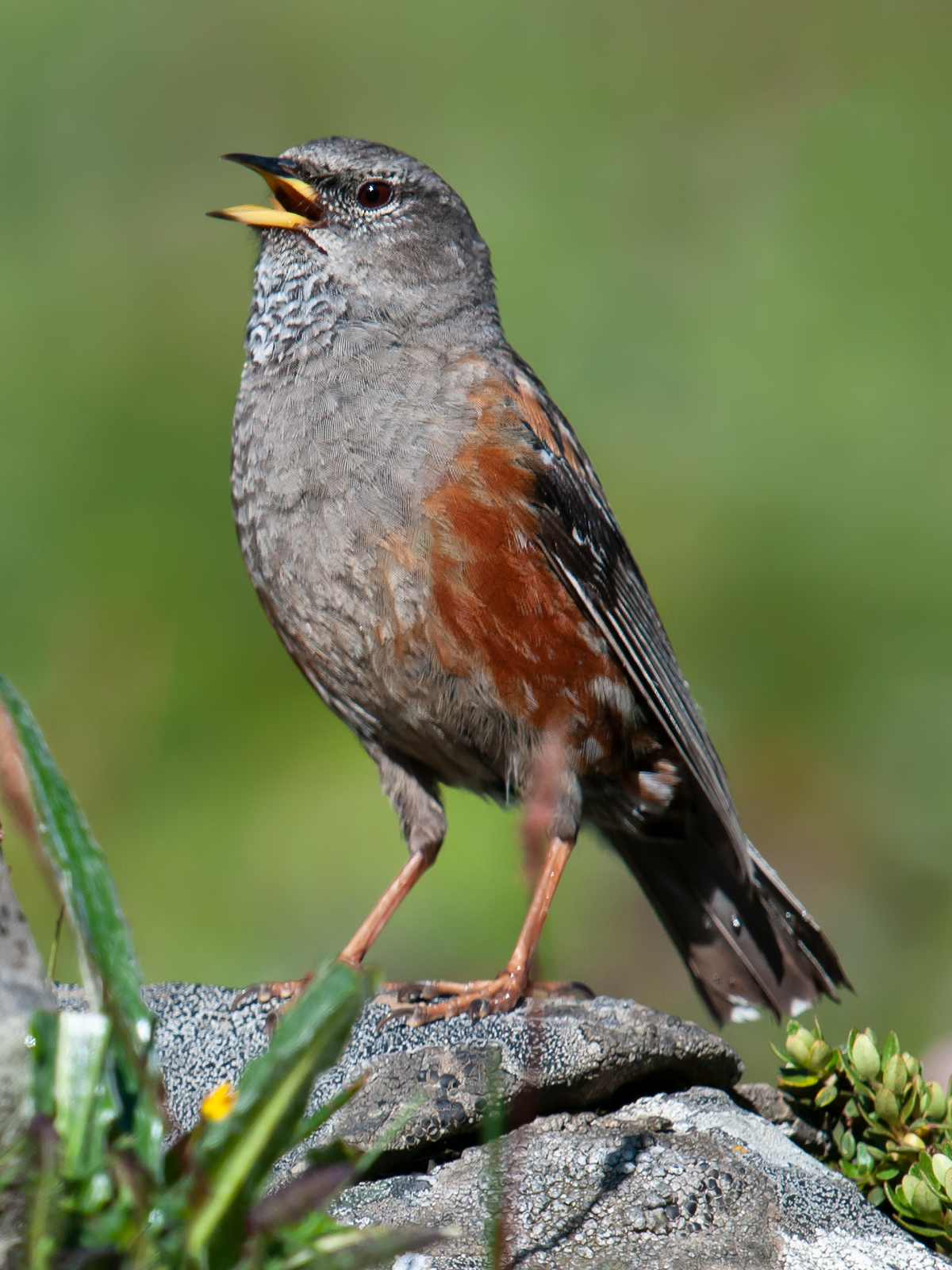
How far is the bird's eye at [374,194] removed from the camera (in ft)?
16.5

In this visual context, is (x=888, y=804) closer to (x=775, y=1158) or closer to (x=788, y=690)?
(x=788, y=690)

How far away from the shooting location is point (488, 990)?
14.1 feet

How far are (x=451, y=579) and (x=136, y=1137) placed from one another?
243 centimetres

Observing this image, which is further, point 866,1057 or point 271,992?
point 271,992

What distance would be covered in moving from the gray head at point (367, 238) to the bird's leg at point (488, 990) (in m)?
1.88

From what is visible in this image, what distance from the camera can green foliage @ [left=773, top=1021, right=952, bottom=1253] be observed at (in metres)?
3.15

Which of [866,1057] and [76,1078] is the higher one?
[76,1078]

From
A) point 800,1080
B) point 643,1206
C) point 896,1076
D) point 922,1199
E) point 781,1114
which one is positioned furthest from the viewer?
point 781,1114

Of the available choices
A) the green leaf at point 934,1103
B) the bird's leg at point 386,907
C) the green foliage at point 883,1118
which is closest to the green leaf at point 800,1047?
the green foliage at point 883,1118

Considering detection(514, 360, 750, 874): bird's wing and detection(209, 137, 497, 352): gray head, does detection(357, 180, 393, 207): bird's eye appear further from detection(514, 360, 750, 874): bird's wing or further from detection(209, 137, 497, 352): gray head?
detection(514, 360, 750, 874): bird's wing

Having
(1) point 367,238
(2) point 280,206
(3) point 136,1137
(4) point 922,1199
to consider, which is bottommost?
(4) point 922,1199

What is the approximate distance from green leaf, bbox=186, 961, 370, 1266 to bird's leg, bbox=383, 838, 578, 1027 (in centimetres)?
196

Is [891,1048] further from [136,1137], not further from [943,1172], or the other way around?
[136,1137]

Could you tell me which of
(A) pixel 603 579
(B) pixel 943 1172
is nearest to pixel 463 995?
(A) pixel 603 579
